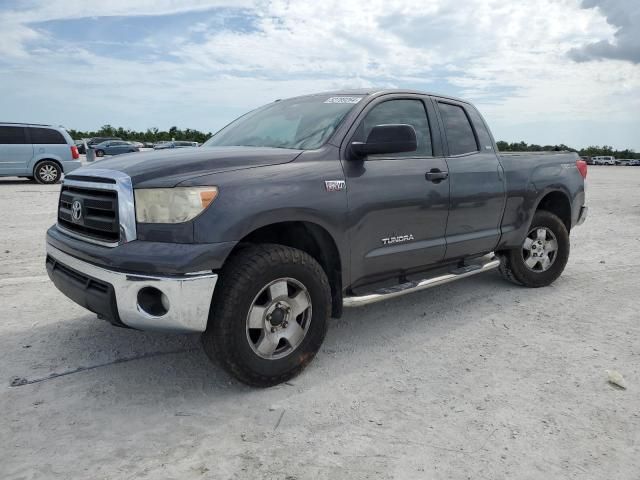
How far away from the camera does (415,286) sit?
392 centimetres

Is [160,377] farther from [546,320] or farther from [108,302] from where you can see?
[546,320]

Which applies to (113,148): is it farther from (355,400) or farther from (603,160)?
(603,160)

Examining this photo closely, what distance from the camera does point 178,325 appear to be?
110 inches

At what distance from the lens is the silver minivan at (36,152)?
1445 centimetres

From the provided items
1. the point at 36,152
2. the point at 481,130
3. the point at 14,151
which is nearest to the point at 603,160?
the point at 36,152

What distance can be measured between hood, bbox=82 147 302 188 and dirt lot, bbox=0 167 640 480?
122 cm

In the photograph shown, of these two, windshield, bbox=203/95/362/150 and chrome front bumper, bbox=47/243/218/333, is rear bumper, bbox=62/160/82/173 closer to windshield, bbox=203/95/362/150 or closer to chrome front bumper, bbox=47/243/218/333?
windshield, bbox=203/95/362/150

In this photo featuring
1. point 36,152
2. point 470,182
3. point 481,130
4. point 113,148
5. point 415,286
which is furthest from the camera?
point 113,148

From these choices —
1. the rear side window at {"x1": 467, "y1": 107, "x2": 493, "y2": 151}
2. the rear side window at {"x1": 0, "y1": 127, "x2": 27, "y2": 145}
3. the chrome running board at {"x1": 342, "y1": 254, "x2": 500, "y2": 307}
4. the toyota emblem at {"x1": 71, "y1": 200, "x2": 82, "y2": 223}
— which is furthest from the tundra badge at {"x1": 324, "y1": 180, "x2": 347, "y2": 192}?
the rear side window at {"x1": 0, "y1": 127, "x2": 27, "y2": 145}

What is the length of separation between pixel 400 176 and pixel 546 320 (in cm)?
177

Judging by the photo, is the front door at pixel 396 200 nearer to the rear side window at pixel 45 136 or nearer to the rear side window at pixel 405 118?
the rear side window at pixel 405 118

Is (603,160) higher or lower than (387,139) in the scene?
lower

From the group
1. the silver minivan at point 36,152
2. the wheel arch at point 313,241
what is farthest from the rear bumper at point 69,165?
the wheel arch at point 313,241

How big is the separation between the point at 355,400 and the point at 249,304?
2.61 ft
